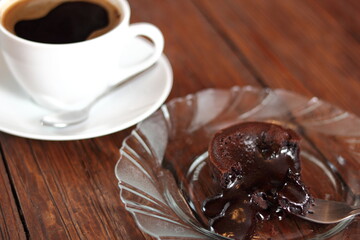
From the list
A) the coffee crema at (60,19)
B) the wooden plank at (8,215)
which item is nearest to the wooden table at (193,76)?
the wooden plank at (8,215)

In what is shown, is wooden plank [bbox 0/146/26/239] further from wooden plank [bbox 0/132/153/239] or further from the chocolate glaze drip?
the chocolate glaze drip

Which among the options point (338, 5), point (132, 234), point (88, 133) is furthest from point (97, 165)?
point (338, 5)

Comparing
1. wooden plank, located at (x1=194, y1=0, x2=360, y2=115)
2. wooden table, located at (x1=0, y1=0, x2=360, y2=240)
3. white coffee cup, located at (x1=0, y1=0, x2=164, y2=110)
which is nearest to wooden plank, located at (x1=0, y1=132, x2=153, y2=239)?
wooden table, located at (x1=0, y1=0, x2=360, y2=240)

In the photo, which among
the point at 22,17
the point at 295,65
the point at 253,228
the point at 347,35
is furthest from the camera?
the point at 347,35

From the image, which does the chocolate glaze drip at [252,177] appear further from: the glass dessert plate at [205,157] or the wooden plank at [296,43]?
the wooden plank at [296,43]

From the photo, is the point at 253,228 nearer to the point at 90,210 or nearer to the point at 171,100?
the point at 90,210

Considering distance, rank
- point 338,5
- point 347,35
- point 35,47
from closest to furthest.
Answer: point 35,47 < point 347,35 < point 338,5

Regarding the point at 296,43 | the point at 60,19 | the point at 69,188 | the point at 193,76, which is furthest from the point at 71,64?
the point at 296,43
